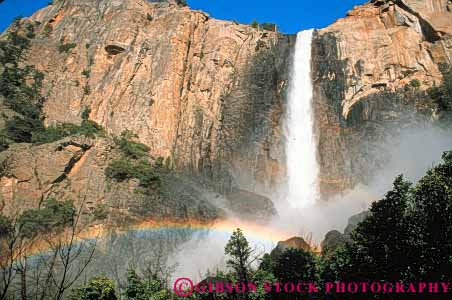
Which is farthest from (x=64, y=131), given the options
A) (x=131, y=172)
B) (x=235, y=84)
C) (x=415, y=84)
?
(x=415, y=84)

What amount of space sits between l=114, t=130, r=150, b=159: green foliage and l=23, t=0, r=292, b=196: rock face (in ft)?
3.03

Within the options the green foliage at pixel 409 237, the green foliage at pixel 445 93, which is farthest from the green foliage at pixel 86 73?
the green foliage at pixel 409 237

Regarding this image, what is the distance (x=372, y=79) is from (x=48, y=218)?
33760mm

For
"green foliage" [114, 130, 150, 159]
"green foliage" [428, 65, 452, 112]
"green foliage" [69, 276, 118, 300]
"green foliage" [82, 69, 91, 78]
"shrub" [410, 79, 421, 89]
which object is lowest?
"green foliage" [69, 276, 118, 300]

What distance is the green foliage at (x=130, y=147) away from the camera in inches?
1595

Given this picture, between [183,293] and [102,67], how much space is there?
3297cm

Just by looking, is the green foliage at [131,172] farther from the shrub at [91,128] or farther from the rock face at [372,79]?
the rock face at [372,79]

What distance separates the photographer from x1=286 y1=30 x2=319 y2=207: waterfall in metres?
45.2

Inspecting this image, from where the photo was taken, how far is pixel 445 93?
151ft

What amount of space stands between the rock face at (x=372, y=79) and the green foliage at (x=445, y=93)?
2.53 feet

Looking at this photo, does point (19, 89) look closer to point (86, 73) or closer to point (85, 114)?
point (86, 73)

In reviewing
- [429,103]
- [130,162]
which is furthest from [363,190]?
[130,162]

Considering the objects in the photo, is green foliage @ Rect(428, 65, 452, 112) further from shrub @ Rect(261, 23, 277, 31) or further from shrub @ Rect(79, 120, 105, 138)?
shrub @ Rect(79, 120, 105, 138)

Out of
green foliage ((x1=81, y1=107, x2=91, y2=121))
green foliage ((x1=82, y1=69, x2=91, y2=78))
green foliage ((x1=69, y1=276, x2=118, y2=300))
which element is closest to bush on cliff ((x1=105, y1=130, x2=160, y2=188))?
green foliage ((x1=81, y1=107, x2=91, y2=121))
